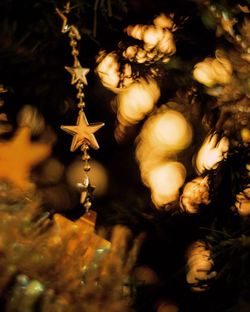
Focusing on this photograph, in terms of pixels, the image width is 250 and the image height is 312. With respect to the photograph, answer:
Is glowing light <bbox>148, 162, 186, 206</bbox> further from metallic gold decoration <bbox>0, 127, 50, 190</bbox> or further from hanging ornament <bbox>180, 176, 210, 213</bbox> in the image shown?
metallic gold decoration <bbox>0, 127, 50, 190</bbox>

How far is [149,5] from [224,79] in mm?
171

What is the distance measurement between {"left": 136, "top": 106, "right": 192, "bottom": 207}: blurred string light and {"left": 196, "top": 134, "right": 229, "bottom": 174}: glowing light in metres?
0.08

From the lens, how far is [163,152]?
2.64 feet

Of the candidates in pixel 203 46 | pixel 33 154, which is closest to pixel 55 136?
pixel 33 154

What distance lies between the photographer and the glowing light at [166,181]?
76 cm

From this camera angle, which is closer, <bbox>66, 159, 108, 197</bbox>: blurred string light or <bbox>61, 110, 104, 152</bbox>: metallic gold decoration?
<bbox>61, 110, 104, 152</bbox>: metallic gold decoration

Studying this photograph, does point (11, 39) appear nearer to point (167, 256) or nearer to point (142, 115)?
point (142, 115)

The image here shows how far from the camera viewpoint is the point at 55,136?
2.57 ft

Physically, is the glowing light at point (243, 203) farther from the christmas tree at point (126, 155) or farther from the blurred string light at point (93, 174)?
the blurred string light at point (93, 174)

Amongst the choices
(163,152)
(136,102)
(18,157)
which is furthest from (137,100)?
(18,157)

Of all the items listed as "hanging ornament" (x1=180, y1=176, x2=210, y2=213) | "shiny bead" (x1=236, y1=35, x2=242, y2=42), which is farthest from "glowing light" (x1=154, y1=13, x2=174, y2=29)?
"hanging ornament" (x1=180, y1=176, x2=210, y2=213)

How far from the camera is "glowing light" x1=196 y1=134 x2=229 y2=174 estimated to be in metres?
0.64

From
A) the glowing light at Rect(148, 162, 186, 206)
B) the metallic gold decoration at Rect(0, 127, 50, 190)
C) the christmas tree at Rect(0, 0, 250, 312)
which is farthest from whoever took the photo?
the glowing light at Rect(148, 162, 186, 206)

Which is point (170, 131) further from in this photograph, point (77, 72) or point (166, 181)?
point (77, 72)
